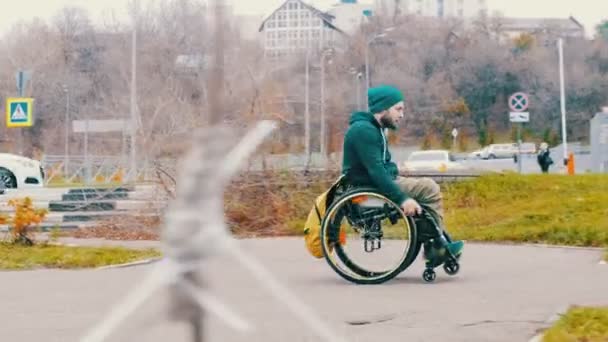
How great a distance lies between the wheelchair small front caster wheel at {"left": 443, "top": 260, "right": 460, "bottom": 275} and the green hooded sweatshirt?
666 mm

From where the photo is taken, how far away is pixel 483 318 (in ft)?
17.3

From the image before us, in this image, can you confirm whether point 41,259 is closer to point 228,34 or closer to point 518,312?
point 518,312

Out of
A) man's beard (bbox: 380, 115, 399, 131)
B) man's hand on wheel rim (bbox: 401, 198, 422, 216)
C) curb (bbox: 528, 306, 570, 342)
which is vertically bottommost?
curb (bbox: 528, 306, 570, 342)

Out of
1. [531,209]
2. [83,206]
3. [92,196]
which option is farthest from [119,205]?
[531,209]

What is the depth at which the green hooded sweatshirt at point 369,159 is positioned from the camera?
6.59m

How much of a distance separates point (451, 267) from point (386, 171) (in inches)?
31.6

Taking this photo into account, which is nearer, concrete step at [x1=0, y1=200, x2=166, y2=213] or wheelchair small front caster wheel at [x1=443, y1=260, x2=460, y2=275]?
wheelchair small front caster wheel at [x1=443, y1=260, x2=460, y2=275]

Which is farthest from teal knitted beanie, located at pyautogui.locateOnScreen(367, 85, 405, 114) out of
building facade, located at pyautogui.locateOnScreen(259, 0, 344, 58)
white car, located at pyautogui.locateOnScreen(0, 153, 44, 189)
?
white car, located at pyautogui.locateOnScreen(0, 153, 44, 189)

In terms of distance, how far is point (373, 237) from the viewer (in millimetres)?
6699

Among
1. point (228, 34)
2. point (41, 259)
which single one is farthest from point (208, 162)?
point (41, 259)

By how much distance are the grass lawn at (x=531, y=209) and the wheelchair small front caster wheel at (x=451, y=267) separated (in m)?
2.64

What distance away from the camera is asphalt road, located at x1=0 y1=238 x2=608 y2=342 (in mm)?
4910

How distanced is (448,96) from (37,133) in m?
23.4

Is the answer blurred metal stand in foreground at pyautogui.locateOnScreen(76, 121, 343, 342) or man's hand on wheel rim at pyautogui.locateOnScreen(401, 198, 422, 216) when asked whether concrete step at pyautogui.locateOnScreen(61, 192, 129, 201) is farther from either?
blurred metal stand in foreground at pyautogui.locateOnScreen(76, 121, 343, 342)
